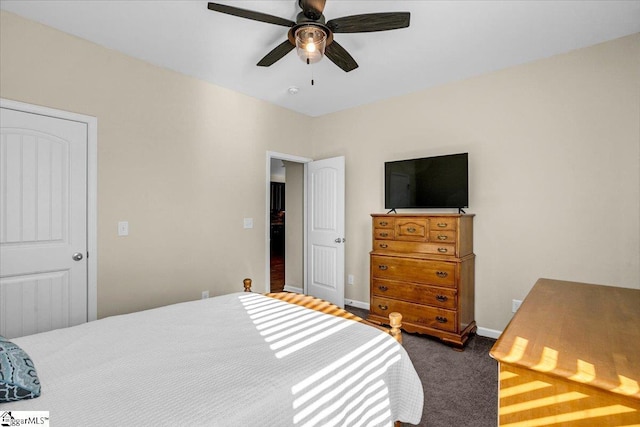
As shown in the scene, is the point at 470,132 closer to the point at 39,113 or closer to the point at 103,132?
the point at 103,132

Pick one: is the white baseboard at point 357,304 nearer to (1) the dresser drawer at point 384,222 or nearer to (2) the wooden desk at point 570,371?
(1) the dresser drawer at point 384,222

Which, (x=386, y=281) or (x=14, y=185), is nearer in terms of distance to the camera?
(x=14, y=185)

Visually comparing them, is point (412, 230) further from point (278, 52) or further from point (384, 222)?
point (278, 52)

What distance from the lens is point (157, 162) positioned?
2.99 meters

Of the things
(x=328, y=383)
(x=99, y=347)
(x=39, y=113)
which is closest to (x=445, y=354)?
(x=328, y=383)

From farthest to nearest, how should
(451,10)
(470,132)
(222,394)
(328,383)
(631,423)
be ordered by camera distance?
1. (470,132)
2. (451,10)
3. (328,383)
4. (222,394)
5. (631,423)

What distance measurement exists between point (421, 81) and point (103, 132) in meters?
3.12

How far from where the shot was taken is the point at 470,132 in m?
3.26

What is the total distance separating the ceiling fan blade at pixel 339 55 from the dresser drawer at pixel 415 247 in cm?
176

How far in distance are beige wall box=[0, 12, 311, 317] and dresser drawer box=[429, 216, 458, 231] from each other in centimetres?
204

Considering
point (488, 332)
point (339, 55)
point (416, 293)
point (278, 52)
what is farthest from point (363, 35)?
point (488, 332)

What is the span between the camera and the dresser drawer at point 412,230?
10.1ft

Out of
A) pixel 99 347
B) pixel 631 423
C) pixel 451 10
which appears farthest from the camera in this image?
pixel 451 10

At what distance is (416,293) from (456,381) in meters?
0.90
